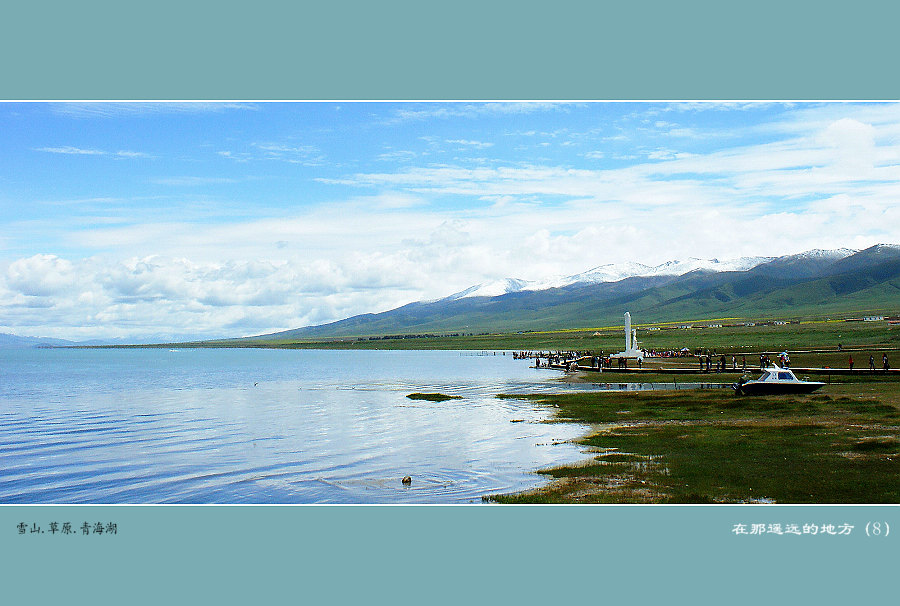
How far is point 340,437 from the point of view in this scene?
39.8m

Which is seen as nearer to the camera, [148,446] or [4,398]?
[148,446]

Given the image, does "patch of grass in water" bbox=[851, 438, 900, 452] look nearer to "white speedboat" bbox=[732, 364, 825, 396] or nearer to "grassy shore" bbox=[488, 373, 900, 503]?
"grassy shore" bbox=[488, 373, 900, 503]

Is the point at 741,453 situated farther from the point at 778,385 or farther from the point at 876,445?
the point at 778,385

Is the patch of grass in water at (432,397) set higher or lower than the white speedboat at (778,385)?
lower

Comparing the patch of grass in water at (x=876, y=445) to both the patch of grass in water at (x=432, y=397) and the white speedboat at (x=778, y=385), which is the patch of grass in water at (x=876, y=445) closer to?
the white speedboat at (x=778, y=385)

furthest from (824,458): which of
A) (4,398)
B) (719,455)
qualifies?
(4,398)

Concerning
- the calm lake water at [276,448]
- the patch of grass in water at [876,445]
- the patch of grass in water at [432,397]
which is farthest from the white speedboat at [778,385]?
the patch of grass in water at [432,397]

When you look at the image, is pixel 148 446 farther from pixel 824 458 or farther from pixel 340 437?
pixel 824 458

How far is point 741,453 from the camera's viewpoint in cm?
2764

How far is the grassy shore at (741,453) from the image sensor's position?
71.7 feet

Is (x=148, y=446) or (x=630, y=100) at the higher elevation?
(x=630, y=100)

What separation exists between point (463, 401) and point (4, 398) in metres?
45.8

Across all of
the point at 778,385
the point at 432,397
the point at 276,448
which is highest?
the point at 778,385

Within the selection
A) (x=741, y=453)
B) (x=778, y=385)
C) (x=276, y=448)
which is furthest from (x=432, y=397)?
(x=741, y=453)
